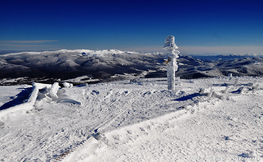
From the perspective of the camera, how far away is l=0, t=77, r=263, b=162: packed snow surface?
6.33 metres

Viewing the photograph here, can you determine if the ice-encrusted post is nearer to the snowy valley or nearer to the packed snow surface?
the snowy valley

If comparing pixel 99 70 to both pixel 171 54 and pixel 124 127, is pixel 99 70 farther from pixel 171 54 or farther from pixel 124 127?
pixel 124 127

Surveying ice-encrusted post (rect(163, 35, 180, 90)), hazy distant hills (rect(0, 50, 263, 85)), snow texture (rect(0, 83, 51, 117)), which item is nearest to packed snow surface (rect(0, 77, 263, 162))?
snow texture (rect(0, 83, 51, 117))

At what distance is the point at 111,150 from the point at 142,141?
1.69 meters

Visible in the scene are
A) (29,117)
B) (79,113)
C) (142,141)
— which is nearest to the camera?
(142,141)

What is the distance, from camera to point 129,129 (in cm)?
789

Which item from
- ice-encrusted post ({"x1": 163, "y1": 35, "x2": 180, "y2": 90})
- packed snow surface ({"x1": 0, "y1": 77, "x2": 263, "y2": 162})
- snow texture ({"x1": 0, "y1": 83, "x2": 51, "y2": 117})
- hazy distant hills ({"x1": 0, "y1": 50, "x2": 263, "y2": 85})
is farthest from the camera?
hazy distant hills ({"x1": 0, "y1": 50, "x2": 263, "y2": 85})

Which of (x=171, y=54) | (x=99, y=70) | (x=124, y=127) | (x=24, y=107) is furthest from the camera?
(x=99, y=70)

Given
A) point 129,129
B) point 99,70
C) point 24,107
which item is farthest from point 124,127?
point 99,70

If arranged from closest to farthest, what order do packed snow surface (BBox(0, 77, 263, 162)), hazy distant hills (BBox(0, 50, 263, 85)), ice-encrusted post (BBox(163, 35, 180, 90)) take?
packed snow surface (BBox(0, 77, 263, 162)), ice-encrusted post (BBox(163, 35, 180, 90)), hazy distant hills (BBox(0, 50, 263, 85))

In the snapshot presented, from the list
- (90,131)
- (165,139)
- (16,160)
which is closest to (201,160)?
(165,139)

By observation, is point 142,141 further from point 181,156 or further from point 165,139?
point 181,156

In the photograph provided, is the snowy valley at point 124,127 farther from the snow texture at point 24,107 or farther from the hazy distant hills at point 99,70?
the hazy distant hills at point 99,70

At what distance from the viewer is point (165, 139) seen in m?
7.62
